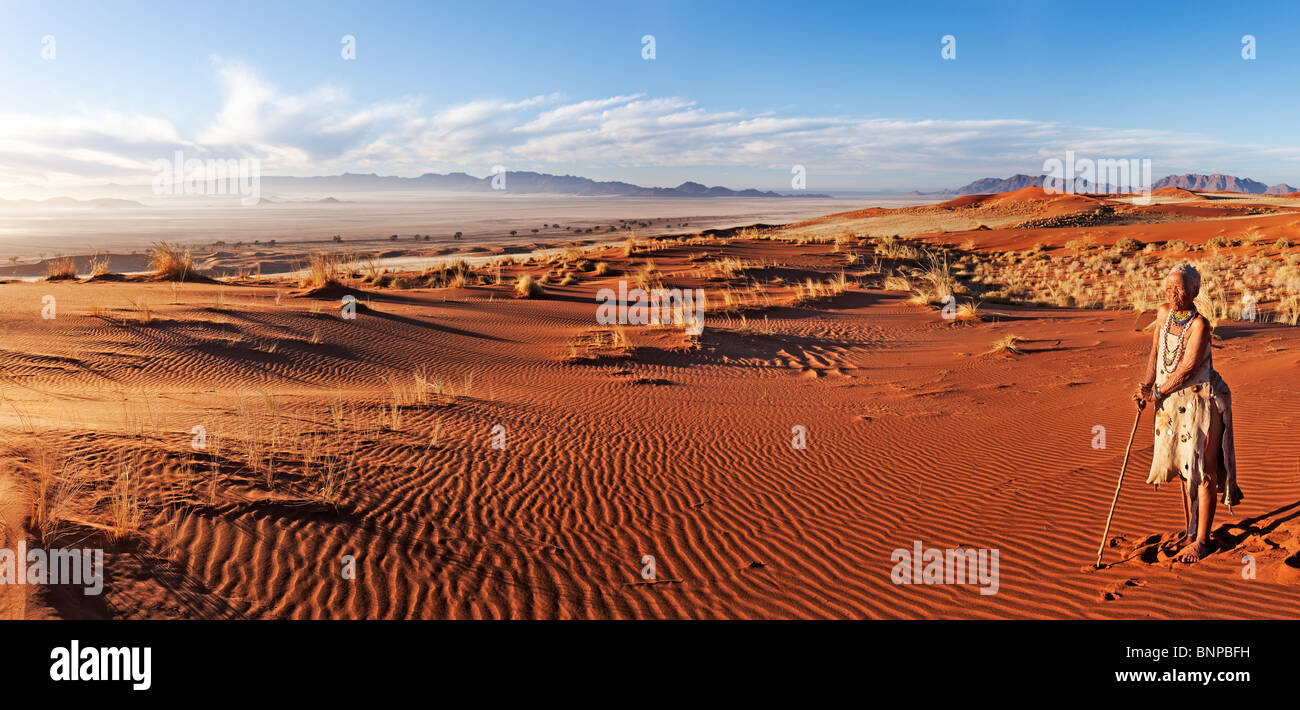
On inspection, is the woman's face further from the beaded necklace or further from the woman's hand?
the woman's hand

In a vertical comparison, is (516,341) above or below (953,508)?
above

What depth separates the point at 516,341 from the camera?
16172mm

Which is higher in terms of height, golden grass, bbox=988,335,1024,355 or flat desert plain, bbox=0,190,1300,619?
golden grass, bbox=988,335,1024,355

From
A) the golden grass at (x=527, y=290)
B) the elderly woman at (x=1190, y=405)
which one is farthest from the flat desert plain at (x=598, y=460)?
the golden grass at (x=527, y=290)

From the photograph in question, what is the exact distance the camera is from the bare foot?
→ 4543 millimetres

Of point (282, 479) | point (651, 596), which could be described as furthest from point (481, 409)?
point (651, 596)

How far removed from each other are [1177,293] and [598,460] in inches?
219

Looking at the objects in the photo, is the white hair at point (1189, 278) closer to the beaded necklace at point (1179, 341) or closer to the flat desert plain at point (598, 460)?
the beaded necklace at point (1179, 341)

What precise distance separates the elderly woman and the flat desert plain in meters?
0.58

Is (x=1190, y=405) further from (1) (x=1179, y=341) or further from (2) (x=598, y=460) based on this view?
(2) (x=598, y=460)

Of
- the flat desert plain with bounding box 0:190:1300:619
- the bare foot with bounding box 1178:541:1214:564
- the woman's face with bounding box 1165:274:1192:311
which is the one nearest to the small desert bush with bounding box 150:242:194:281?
the flat desert plain with bounding box 0:190:1300:619
